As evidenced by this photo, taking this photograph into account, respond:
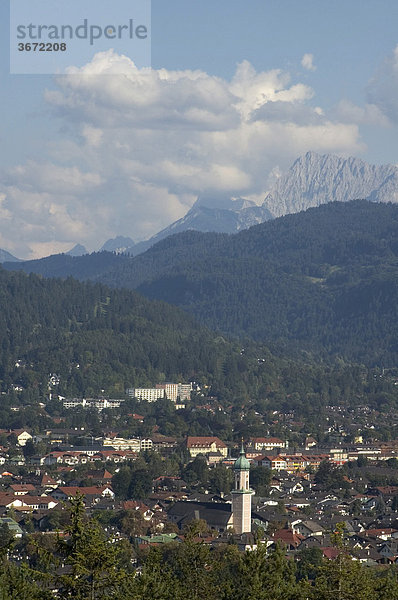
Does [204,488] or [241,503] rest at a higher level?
[241,503]

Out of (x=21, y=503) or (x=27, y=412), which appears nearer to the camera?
(x=21, y=503)

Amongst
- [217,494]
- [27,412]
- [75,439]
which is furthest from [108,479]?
[27,412]

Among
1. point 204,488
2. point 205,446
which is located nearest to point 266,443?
point 205,446

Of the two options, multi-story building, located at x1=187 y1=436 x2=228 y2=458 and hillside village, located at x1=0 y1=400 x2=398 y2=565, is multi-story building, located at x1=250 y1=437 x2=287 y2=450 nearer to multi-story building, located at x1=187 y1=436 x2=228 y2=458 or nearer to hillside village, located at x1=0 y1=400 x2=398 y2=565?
hillside village, located at x1=0 y1=400 x2=398 y2=565

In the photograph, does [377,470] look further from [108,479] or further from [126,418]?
[126,418]

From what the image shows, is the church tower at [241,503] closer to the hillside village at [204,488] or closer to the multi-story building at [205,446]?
the hillside village at [204,488]

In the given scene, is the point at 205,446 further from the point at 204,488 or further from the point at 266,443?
the point at 204,488

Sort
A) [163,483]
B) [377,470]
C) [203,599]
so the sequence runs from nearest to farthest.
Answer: [203,599] → [163,483] → [377,470]

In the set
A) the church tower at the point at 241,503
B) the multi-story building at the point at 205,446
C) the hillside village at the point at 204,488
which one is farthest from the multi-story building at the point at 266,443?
the church tower at the point at 241,503

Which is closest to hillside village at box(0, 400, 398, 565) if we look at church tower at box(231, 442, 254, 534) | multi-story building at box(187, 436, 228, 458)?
multi-story building at box(187, 436, 228, 458)
